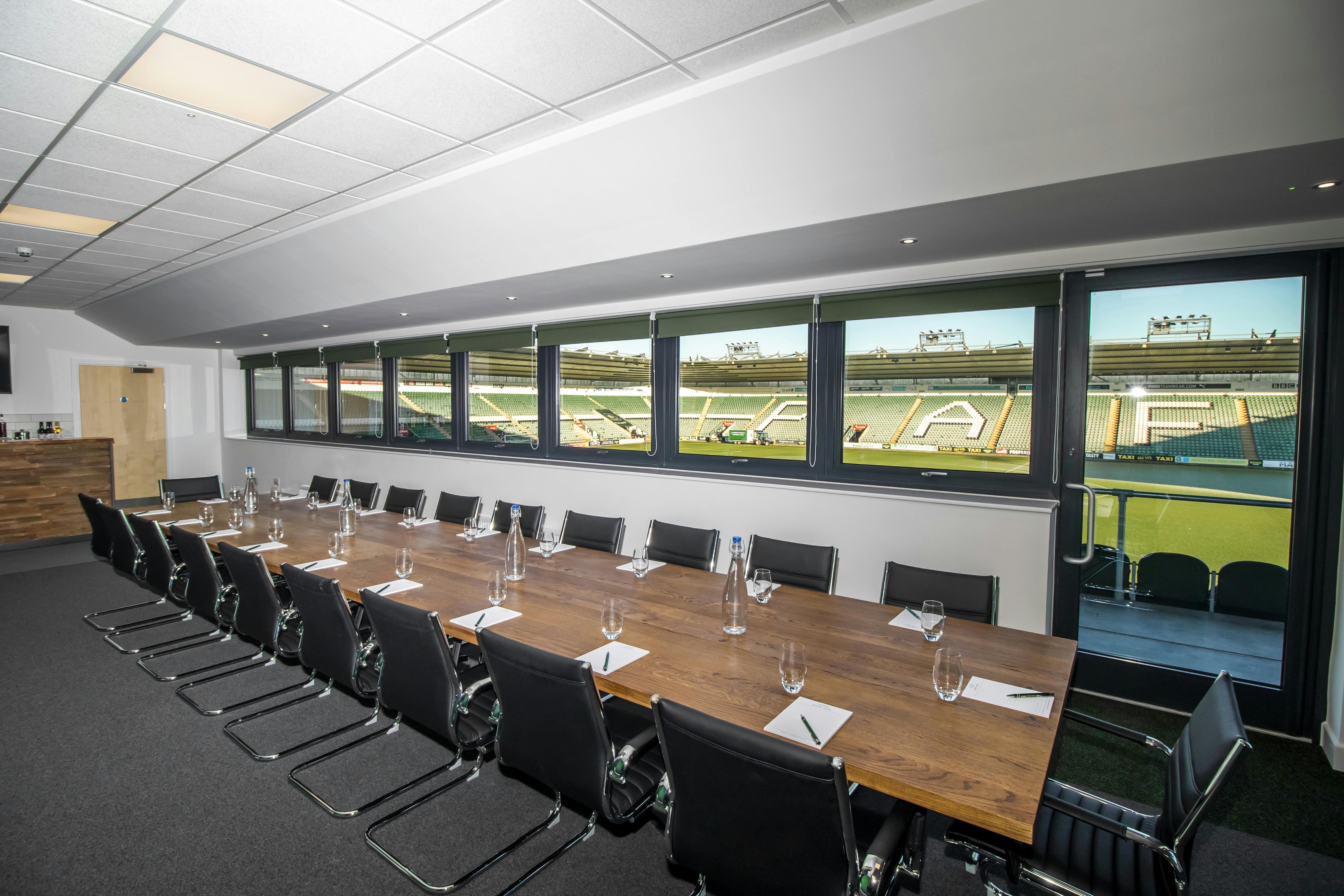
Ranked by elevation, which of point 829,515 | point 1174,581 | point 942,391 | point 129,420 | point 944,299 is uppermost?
point 944,299

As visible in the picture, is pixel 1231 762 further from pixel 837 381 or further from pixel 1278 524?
pixel 837 381

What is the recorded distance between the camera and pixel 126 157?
11.0ft

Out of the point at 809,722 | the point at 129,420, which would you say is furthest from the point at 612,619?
the point at 129,420

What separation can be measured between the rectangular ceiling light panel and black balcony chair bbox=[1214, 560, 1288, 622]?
204 inches

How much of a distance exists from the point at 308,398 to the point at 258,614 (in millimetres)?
7039

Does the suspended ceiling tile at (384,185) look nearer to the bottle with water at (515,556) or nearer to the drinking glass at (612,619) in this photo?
the bottle with water at (515,556)

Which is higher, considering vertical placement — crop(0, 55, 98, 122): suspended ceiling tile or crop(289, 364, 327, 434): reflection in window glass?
crop(0, 55, 98, 122): suspended ceiling tile

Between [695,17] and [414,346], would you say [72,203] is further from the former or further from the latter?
[695,17]

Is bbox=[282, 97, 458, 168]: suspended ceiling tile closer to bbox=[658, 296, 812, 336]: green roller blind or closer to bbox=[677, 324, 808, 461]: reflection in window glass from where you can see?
bbox=[658, 296, 812, 336]: green roller blind

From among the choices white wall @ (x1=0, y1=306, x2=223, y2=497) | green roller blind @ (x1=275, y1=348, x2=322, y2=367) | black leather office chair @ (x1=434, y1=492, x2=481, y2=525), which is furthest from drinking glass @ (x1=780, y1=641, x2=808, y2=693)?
white wall @ (x1=0, y1=306, x2=223, y2=497)

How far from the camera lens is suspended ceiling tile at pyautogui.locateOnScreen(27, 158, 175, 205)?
3.52 metres

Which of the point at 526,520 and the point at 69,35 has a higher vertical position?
the point at 69,35

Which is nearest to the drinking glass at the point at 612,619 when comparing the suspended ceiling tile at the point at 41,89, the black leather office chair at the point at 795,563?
the black leather office chair at the point at 795,563

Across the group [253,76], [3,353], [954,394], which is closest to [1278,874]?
[954,394]
